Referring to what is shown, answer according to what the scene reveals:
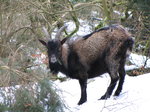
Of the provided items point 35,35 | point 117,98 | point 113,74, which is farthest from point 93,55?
point 35,35

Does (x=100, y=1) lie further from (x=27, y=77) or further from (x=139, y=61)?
(x=27, y=77)

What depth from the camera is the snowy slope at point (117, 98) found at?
636 centimetres

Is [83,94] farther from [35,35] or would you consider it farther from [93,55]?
[35,35]

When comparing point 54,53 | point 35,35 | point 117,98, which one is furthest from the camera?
point 35,35

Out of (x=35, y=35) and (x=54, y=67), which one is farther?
(x=35, y=35)

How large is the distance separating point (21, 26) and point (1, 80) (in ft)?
12.2

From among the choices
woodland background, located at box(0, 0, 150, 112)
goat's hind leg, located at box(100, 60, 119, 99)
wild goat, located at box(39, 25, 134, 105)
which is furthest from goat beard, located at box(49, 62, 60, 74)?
goat's hind leg, located at box(100, 60, 119, 99)

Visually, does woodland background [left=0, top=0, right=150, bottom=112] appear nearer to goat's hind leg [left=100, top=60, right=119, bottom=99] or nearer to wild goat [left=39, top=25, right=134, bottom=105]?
wild goat [left=39, top=25, right=134, bottom=105]

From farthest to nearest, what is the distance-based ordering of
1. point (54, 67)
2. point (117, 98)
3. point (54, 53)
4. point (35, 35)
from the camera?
point (35, 35), point (54, 67), point (54, 53), point (117, 98)

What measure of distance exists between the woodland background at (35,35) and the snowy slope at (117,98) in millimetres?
506

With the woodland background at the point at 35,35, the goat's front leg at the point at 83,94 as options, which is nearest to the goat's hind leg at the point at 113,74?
the goat's front leg at the point at 83,94

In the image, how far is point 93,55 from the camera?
25.6 ft

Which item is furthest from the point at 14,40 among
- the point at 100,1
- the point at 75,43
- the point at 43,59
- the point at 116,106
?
the point at 116,106

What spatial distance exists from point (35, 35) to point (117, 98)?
323 centimetres
